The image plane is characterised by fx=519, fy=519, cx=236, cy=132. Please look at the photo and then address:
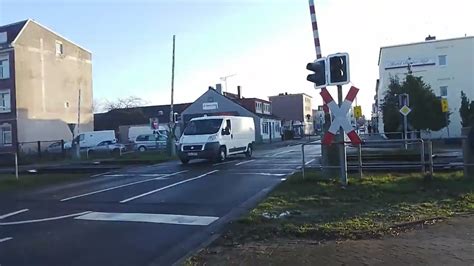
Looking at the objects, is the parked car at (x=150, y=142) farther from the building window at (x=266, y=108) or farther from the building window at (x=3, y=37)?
the building window at (x=266, y=108)

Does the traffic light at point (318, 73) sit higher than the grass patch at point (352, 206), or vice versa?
the traffic light at point (318, 73)

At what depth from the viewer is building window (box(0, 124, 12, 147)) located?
5009cm

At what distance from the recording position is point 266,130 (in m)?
73.2

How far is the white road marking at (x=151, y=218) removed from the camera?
955cm

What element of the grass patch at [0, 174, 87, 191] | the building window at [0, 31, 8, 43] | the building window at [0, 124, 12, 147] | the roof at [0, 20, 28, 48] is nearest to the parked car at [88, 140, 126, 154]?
the building window at [0, 124, 12, 147]

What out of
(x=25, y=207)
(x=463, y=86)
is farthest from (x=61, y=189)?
(x=463, y=86)

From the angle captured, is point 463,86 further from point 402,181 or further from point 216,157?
point 402,181

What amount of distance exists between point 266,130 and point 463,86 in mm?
26313

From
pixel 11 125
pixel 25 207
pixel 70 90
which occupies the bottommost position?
pixel 25 207

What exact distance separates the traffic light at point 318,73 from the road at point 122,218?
121 inches

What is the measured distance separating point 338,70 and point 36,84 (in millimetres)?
46178

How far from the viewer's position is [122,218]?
398 inches

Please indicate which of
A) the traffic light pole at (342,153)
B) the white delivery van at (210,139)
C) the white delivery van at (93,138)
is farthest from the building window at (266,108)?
the traffic light pole at (342,153)

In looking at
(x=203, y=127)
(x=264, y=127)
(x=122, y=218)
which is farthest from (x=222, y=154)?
(x=264, y=127)
